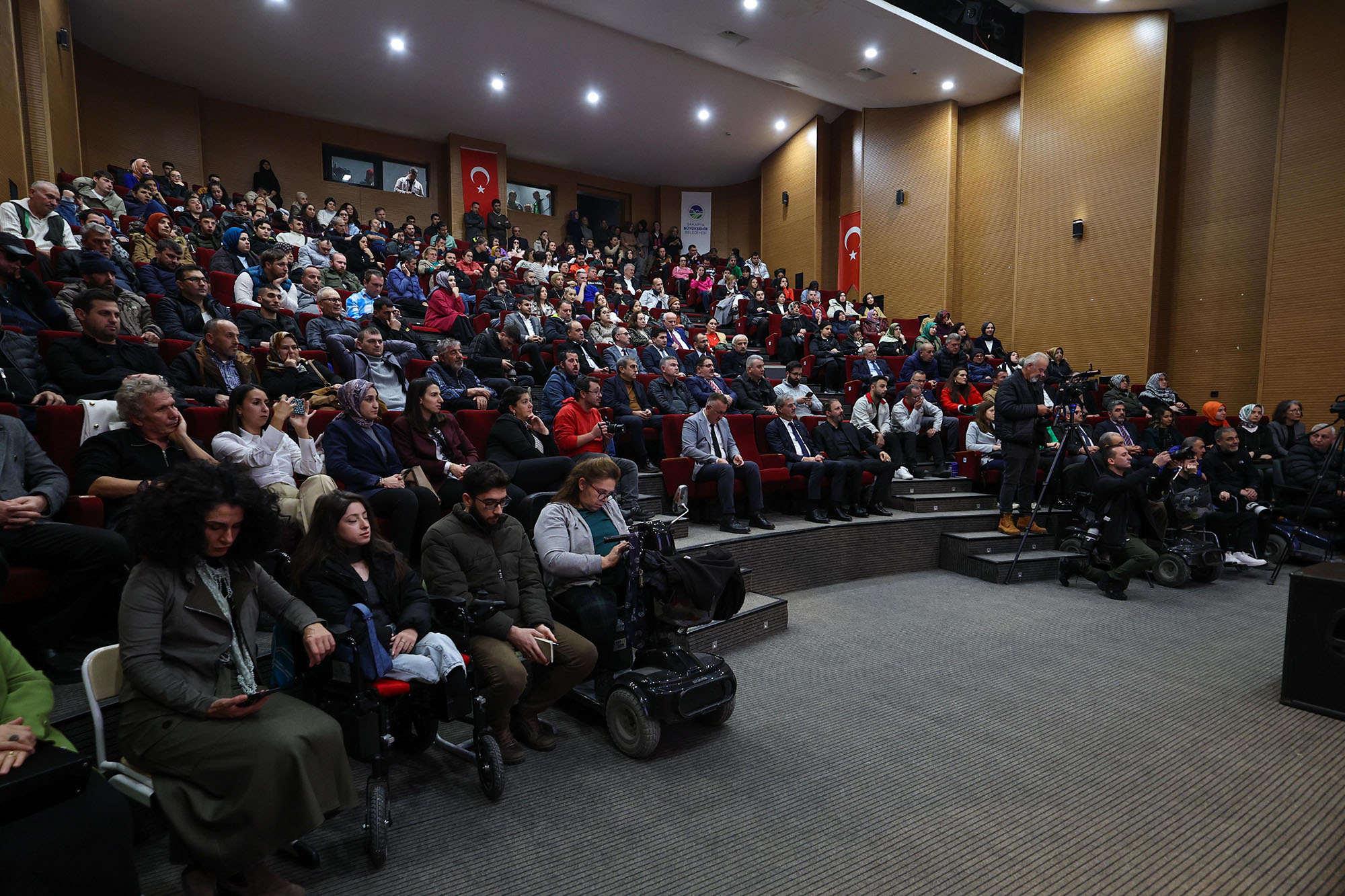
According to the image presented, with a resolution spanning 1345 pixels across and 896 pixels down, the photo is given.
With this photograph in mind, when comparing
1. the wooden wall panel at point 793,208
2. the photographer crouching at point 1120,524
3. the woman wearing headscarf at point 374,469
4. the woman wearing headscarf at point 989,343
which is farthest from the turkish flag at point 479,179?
the photographer crouching at point 1120,524

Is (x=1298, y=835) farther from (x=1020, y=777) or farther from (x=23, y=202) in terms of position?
(x=23, y=202)

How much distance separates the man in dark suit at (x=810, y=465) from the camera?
5.04 meters

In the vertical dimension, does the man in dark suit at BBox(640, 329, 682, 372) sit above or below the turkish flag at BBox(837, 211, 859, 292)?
below

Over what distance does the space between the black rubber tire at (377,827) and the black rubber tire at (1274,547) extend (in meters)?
6.38

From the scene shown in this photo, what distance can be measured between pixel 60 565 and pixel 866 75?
36.2 ft

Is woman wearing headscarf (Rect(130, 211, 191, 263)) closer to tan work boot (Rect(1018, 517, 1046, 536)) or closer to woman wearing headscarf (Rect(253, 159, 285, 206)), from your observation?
woman wearing headscarf (Rect(253, 159, 285, 206))

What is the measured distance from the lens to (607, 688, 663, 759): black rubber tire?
2.29 m

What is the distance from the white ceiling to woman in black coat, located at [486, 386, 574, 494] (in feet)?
23.0

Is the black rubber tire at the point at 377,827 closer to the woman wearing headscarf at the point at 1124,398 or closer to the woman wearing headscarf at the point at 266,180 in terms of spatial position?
the woman wearing headscarf at the point at 1124,398

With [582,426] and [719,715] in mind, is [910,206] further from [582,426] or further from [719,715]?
[719,715]

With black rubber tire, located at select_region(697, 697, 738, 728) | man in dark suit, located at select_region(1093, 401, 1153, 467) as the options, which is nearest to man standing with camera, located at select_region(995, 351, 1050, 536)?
man in dark suit, located at select_region(1093, 401, 1153, 467)

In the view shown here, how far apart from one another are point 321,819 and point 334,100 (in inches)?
498

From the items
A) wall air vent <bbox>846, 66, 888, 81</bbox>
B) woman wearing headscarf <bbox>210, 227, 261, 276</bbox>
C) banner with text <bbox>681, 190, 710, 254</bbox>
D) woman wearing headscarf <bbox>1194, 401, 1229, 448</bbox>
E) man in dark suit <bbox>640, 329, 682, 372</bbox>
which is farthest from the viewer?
banner with text <bbox>681, 190, 710, 254</bbox>

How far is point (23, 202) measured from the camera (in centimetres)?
479
